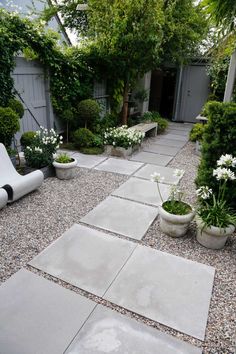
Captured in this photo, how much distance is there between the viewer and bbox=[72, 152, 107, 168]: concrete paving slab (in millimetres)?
4780

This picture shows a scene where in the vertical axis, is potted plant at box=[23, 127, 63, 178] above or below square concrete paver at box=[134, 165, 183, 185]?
above

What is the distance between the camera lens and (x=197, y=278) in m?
2.11

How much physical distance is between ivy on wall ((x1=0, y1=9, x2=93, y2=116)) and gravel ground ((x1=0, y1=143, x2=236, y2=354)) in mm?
1895

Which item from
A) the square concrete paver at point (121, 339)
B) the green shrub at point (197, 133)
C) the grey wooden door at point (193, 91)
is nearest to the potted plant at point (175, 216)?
the square concrete paver at point (121, 339)

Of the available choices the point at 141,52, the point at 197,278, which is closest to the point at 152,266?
the point at 197,278

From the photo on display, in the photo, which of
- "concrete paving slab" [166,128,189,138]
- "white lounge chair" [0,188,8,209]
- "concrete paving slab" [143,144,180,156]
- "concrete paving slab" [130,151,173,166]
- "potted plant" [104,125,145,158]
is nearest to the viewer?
"white lounge chair" [0,188,8,209]

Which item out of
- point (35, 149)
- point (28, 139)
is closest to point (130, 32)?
point (28, 139)

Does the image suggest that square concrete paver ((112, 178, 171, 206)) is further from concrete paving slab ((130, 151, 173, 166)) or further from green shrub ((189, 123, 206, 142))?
green shrub ((189, 123, 206, 142))

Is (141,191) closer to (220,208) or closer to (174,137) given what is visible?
(220,208)

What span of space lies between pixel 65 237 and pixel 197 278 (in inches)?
51.0

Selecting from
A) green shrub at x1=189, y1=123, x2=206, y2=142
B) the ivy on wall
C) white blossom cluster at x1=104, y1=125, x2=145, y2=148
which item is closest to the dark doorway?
green shrub at x1=189, y1=123, x2=206, y2=142

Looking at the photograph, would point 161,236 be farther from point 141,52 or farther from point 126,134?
point 141,52

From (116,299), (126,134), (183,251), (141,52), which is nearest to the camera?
(116,299)

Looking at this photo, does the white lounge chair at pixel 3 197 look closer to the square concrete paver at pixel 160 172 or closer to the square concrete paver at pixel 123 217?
the square concrete paver at pixel 123 217
